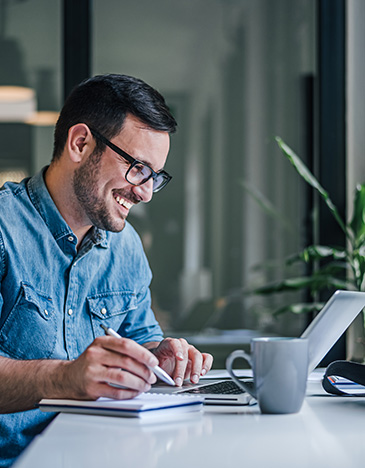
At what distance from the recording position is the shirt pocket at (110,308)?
159 centimetres

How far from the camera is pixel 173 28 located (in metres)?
3.19

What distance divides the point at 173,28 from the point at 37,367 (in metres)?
2.42

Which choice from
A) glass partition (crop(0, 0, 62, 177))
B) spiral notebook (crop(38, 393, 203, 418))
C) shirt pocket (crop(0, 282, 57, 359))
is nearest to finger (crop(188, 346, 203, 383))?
spiral notebook (crop(38, 393, 203, 418))

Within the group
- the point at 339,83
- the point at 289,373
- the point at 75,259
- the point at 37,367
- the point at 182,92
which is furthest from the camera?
the point at 182,92

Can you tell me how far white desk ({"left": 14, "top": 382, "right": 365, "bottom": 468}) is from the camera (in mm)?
742

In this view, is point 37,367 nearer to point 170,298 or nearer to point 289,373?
point 289,373

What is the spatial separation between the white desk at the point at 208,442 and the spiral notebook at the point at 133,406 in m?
0.02

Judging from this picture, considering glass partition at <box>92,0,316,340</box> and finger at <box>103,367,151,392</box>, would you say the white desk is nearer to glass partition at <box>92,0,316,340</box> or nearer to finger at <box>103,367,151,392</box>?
finger at <box>103,367,151,392</box>

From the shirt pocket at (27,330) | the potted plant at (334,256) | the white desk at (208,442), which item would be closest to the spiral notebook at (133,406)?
the white desk at (208,442)

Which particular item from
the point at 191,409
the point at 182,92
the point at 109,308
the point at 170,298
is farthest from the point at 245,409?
the point at 182,92

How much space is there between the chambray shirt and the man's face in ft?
0.24

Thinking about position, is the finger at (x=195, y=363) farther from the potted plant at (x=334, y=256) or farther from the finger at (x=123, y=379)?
the potted plant at (x=334, y=256)

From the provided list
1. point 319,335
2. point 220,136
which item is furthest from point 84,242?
point 220,136

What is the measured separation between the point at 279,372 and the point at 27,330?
2.18 ft
